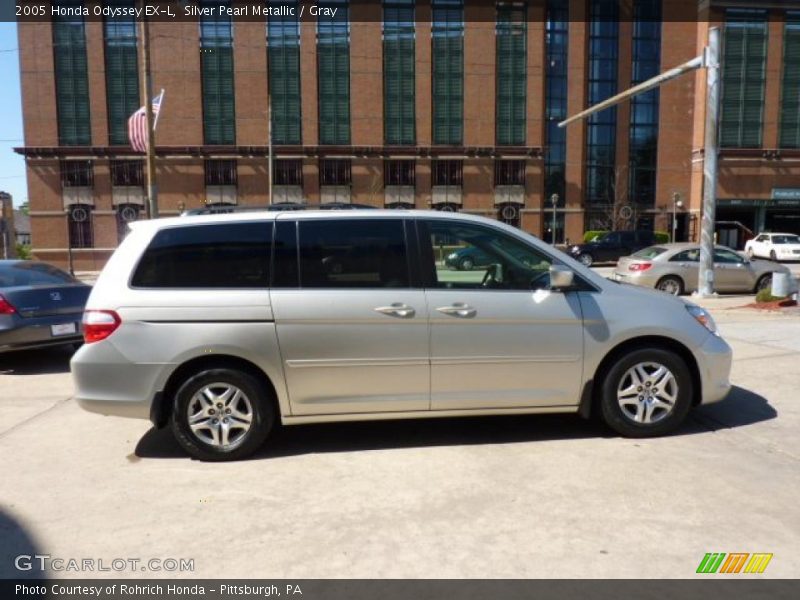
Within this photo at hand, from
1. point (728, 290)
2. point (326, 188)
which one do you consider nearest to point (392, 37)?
point (326, 188)

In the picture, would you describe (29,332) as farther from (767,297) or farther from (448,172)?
(448,172)

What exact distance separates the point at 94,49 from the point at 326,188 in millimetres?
15953

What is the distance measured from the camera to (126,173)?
3928 centimetres

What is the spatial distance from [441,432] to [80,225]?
4001 centimetres

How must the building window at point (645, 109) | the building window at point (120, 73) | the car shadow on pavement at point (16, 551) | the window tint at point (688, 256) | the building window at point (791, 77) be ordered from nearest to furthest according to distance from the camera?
the car shadow on pavement at point (16, 551) < the window tint at point (688, 256) < the building window at point (120, 73) < the building window at point (791, 77) < the building window at point (645, 109)

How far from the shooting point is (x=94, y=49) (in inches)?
1499

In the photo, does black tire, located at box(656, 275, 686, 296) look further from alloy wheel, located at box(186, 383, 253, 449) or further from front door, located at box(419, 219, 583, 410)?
alloy wheel, located at box(186, 383, 253, 449)

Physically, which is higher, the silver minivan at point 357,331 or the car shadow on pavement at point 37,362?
the silver minivan at point 357,331

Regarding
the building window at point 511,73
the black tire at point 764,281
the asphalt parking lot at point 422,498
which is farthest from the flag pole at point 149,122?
the building window at point 511,73

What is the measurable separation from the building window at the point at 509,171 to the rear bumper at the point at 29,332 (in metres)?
35.5

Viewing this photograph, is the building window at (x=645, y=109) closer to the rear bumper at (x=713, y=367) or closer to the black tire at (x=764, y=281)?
the black tire at (x=764, y=281)

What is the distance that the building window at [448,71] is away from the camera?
131 feet

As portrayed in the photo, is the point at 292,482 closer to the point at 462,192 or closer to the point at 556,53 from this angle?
the point at 462,192
